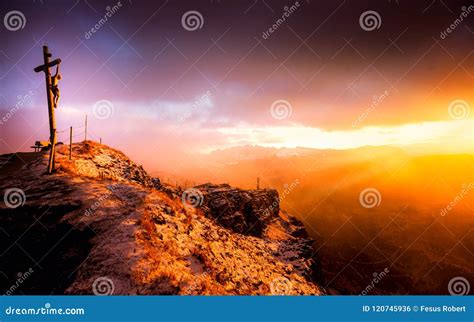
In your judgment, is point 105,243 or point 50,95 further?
point 50,95

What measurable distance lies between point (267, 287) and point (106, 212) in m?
8.87

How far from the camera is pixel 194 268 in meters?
11.5

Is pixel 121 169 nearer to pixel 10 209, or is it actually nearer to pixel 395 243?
pixel 10 209

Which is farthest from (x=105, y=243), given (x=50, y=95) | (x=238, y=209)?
(x=238, y=209)

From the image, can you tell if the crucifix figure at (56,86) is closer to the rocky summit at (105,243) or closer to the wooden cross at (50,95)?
the wooden cross at (50,95)

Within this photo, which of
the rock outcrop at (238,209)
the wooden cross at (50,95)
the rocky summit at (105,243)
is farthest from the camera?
the rock outcrop at (238,209)

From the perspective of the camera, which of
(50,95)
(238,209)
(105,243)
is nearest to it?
(105,243)

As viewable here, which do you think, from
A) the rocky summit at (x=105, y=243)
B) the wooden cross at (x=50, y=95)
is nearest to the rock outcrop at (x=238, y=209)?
the rocky summit at (x=105, y=243)

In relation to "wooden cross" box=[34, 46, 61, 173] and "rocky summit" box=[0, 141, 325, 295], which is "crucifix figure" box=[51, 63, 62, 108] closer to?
"wooden cross" box=[34, 46, 61, 173]

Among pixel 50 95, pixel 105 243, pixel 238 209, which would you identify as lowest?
pixel 238 209

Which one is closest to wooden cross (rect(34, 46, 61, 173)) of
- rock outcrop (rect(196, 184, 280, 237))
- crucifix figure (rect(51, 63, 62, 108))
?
crucifix figure (rect(51, 63, 62, 108))

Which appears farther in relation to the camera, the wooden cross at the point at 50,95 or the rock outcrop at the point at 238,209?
the rock outcrop at the point at 238,209

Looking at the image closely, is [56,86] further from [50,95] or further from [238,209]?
[238,209]

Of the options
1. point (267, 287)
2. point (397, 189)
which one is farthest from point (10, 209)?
point (397, 189)
